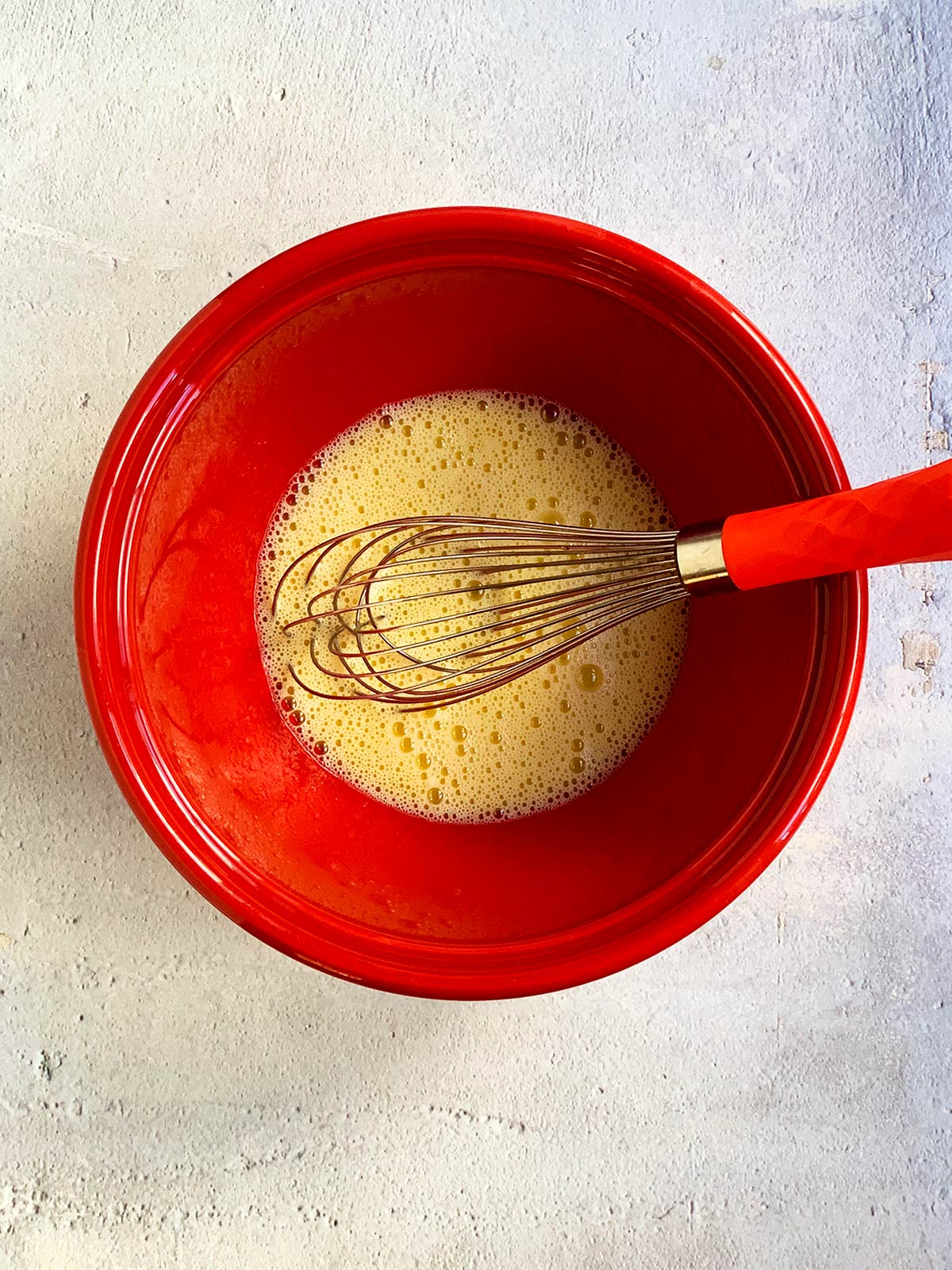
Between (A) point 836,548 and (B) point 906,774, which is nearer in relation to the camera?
(A) point 836,548

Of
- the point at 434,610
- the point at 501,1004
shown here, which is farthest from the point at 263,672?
the point at 501,1004

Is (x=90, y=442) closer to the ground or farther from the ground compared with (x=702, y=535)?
farther from the ground

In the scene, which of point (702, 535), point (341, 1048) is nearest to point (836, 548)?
point (702, 535)

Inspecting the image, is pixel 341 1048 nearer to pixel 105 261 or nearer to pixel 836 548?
pixel 836 548

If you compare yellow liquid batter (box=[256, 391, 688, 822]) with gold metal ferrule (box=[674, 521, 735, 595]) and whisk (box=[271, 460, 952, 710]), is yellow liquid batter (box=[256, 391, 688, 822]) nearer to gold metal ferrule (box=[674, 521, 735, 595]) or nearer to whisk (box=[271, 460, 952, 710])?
whisk (box=[271, 460, 952, 710])

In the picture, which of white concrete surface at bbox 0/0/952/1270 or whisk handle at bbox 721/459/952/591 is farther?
white concrete surface at bbox 0/0/952/1270

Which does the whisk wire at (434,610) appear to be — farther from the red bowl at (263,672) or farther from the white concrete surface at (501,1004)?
the white concrete surface at (501,1004)

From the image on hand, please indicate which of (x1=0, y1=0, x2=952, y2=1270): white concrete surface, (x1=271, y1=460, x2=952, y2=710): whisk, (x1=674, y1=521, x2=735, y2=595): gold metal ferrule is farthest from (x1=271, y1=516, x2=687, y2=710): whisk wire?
(x1=0, y1=0, x2=952, y2=1270): white concrete surface
